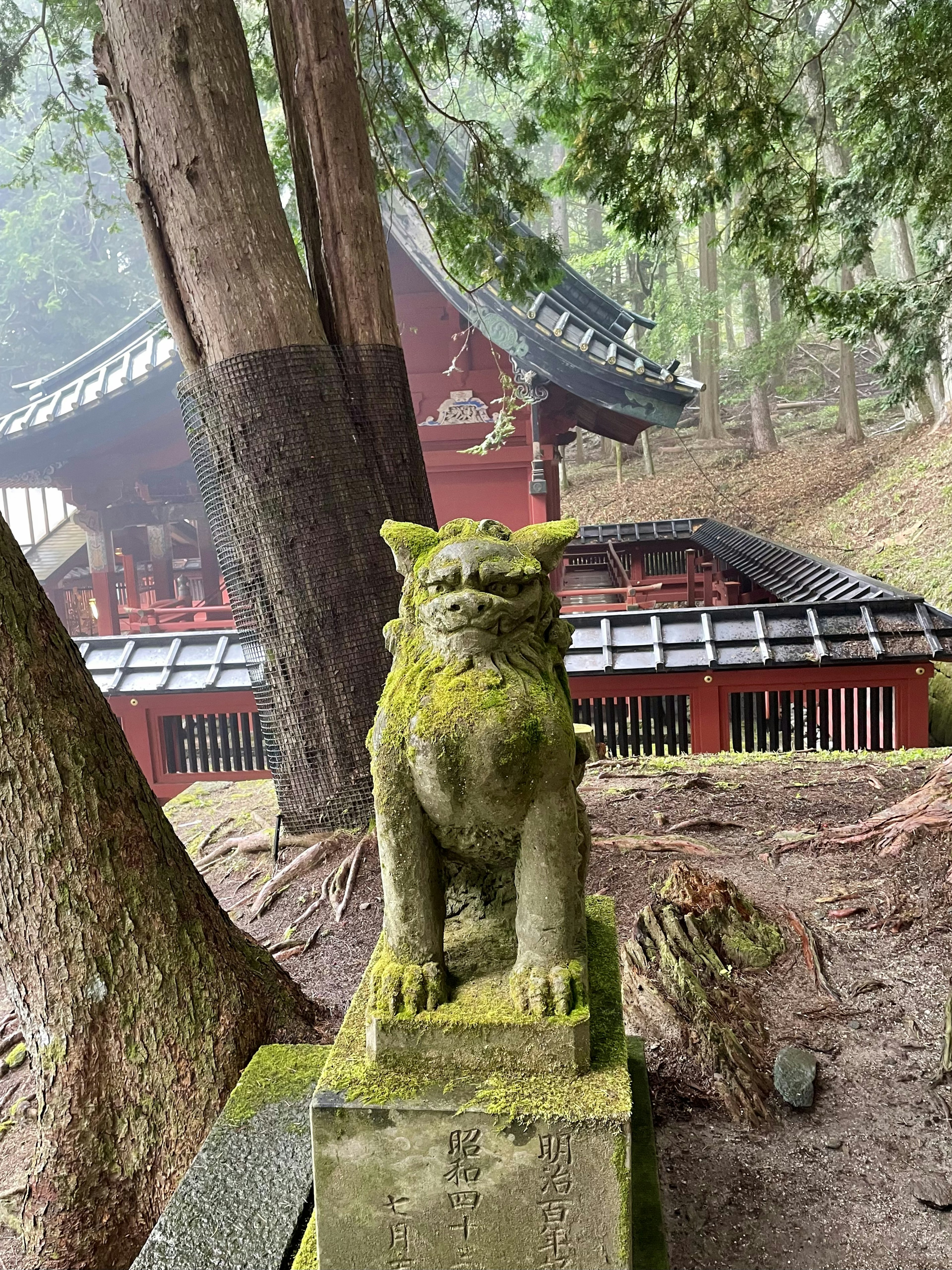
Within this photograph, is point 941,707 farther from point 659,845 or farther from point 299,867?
point 299,867

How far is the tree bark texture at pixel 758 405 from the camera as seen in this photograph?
20.4 metres

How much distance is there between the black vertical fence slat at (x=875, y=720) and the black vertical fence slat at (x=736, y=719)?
892mm

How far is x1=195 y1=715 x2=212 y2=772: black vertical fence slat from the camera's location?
23.6 ft

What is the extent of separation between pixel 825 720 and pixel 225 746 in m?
4.57

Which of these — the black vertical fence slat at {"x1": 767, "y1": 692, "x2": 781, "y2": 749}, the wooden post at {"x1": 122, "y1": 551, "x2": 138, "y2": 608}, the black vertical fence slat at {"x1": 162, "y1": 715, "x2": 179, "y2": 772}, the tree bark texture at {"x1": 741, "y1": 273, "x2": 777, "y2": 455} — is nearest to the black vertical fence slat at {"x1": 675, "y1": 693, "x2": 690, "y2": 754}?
the black vertical fence slat at {"x1": 767, "y1": 692, "x2": 781, "y2": 749}

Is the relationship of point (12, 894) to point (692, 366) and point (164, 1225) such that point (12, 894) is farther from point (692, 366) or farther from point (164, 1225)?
point (692, 366)

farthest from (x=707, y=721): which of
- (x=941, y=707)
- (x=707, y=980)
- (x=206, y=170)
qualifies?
(x=206, y=170)

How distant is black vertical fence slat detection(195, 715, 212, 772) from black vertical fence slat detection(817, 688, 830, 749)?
4.68m

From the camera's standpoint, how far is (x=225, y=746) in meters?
7.20

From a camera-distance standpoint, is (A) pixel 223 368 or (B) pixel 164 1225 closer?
(B) pixel 164 1225

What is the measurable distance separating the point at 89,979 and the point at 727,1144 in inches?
75.1

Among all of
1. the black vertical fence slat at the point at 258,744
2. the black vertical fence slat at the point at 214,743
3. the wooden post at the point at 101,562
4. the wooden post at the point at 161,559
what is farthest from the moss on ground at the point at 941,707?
the wooden post at the point at 161,559

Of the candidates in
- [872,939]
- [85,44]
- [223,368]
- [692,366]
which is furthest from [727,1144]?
[85,44]

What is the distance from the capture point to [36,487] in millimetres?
12859
